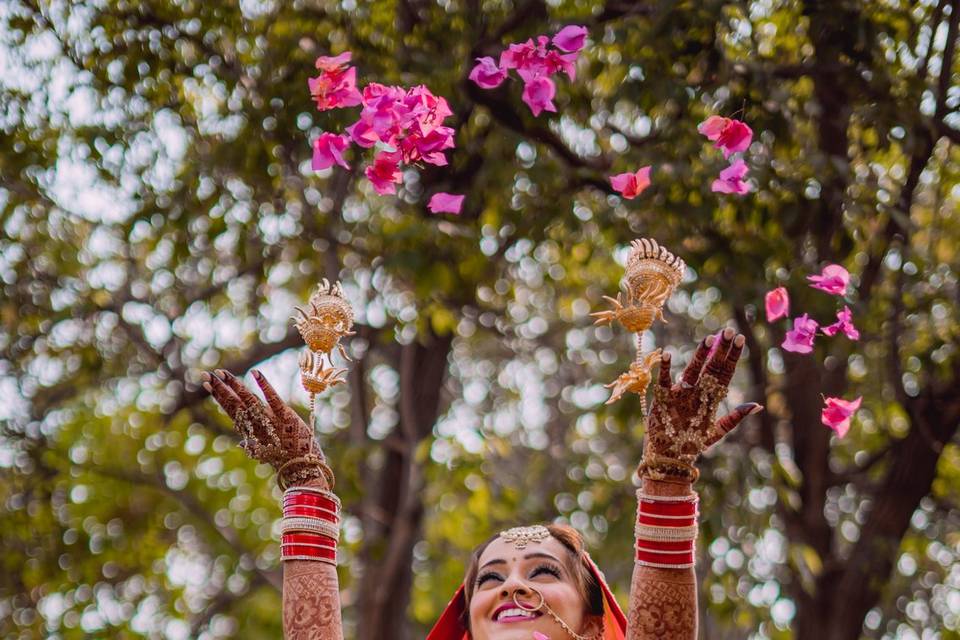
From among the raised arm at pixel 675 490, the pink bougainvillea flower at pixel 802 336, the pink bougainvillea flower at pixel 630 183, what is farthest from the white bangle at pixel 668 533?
the pink bougainvillea flower at pixel 630 183

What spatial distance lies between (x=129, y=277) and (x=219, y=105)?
6.03ft

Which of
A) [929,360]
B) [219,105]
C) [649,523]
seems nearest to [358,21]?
[219,105]

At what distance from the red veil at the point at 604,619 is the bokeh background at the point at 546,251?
2309 millimetres

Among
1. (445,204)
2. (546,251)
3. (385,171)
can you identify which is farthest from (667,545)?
(546,251)

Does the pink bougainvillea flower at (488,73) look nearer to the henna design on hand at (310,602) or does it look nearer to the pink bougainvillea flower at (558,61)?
the pink bougainvillea flower at (558,61)

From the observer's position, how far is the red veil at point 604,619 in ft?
13.5

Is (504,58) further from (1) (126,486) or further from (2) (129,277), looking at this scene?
(1) (126,486)

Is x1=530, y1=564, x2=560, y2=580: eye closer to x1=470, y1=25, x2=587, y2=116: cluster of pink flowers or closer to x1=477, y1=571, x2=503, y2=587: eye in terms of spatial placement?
x1=477, y1=571, x2=503, y2=587: eye

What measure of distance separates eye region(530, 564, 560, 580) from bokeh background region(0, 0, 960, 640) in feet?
7.72

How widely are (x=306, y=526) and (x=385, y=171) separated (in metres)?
1.22

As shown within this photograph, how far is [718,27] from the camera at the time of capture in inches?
238

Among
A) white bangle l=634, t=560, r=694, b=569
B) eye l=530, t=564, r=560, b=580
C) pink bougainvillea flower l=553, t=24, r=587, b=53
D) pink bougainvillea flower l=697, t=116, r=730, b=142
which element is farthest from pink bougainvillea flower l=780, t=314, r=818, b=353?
pink bougainvillea flower l=553, t=24, r=587, b=53

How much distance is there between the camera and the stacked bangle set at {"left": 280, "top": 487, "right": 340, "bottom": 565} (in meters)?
3.93

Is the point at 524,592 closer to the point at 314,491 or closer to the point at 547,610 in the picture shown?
the point at 547,610
